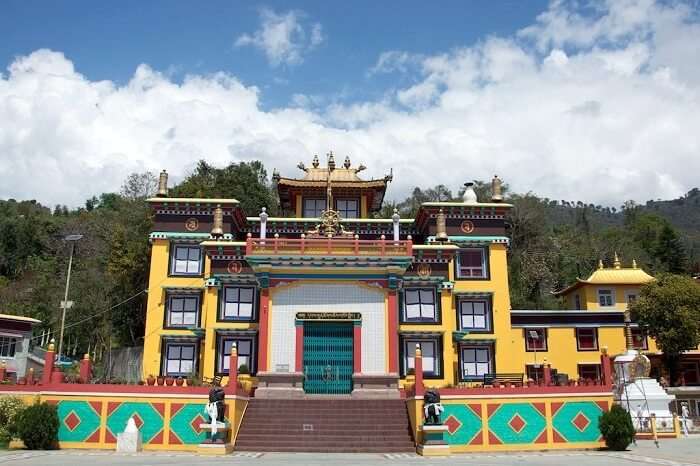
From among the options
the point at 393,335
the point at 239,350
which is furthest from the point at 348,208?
the point at 393,335

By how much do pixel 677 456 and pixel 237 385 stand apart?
14.9m

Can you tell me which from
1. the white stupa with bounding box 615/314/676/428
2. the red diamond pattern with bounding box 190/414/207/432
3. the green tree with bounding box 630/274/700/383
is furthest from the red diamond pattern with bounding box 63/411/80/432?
the green tree with bounding box 630/274/700/383

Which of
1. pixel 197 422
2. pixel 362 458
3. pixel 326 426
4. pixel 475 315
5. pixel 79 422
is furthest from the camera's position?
pixel 475 315

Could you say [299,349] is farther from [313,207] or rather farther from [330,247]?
[313,207]

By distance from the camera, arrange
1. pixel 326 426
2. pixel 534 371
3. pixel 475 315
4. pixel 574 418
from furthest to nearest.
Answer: pixel 534 371
pixel 475 315
pixel 574 418
pixel 326 426

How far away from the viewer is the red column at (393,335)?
27969 millimetres

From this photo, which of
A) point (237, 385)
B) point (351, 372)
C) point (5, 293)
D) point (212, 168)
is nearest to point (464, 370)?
point (351, 372)

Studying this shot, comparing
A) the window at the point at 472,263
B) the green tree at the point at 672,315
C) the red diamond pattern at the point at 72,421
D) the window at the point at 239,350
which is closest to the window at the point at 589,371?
the green tree at the point at 672,315

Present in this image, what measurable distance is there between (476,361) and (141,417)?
1772cm

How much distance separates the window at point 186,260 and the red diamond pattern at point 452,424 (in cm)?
1700

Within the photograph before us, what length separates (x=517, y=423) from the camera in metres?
23.3

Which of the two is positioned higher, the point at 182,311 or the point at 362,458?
the point at 182,311

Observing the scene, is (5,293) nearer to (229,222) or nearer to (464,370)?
(229,222)

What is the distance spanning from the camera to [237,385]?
23.9 m
